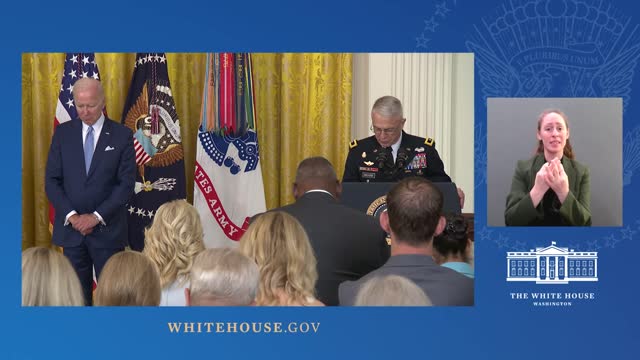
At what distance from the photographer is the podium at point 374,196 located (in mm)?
5340

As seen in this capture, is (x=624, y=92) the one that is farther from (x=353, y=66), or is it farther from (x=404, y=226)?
(x=353, y=66)

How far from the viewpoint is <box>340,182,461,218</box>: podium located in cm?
534

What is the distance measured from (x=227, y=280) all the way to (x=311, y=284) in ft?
2.45

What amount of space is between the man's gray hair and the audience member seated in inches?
48.6

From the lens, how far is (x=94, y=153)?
5684 mm

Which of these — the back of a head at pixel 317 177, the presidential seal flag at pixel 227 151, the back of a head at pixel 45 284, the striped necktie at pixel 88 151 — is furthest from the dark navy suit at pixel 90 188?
the back of a head at pixel 317 177

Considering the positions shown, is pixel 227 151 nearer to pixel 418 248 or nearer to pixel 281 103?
pixel 281 103

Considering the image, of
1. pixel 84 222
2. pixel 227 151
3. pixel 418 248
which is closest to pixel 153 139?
pixel 227 151

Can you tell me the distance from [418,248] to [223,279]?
1090mm

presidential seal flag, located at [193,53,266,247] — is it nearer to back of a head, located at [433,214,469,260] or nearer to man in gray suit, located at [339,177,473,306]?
man in gray suit, located at [339,177,473,306]

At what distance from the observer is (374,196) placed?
5.56 m

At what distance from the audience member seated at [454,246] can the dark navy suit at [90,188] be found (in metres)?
1.97

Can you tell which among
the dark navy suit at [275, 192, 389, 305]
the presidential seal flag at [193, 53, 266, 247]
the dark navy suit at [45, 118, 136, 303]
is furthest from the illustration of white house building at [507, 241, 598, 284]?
the dark navy suit at [45, 118, 136, 303]

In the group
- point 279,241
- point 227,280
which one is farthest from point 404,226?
point 227,280
